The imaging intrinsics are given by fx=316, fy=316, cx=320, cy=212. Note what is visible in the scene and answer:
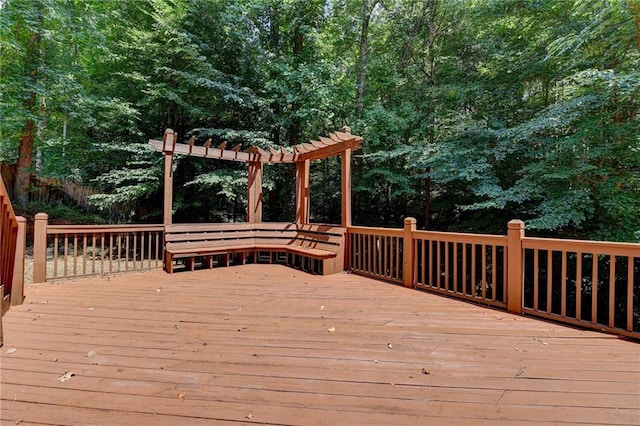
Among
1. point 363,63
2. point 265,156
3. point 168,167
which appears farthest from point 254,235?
point 363,63

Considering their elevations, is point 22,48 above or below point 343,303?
above

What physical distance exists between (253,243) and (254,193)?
106 cm

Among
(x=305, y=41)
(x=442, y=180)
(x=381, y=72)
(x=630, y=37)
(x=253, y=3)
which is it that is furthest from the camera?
(x=381, y=72)

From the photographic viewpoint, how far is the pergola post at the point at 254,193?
21.5ft

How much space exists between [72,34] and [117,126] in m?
2.49

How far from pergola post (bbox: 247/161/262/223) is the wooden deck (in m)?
3.10

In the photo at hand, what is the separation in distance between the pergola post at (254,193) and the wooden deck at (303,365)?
3096mm

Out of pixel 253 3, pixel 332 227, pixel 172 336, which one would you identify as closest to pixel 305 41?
pixel 253 3

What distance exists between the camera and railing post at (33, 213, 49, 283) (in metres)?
4.21

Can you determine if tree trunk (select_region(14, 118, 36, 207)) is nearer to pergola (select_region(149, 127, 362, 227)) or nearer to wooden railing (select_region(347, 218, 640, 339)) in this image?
pergola (select_region(149, 127, 362, 227))

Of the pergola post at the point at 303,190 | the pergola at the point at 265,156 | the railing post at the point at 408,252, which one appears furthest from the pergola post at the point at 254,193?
the railing post at the point at 408,252

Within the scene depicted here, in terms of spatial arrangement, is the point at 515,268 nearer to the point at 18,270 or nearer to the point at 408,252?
the point at 408,252

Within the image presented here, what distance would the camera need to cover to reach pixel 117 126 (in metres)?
8.66

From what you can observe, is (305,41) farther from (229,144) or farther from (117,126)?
(117,126)
